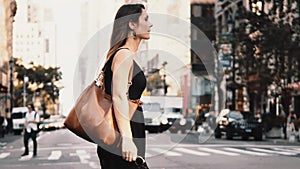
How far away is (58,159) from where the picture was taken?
20.0m

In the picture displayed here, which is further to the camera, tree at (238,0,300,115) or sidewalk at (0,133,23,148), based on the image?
sidewalk at (0,133,23,148)

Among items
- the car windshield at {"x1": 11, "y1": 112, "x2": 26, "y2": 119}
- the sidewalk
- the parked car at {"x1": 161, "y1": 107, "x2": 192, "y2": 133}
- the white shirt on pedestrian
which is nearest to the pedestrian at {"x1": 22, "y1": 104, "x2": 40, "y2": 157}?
the white shirt on pedestrian

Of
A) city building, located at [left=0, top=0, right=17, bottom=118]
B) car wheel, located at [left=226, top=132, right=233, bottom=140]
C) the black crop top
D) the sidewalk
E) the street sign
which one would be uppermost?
city building, located at [left=0, top=0, right=17, bottom=118]

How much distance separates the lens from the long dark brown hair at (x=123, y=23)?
17.5ft

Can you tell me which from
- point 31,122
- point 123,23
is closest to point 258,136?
point 31,122

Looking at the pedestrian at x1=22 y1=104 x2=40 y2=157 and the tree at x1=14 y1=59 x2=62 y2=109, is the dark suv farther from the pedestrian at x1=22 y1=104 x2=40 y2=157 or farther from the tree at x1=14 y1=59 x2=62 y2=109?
the tree at x1=14 y1=59 x2=62 y2=109

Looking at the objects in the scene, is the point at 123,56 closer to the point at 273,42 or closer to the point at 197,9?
the point at 273,42

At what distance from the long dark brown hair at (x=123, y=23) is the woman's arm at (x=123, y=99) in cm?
19

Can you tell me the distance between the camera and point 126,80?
5.10 metres

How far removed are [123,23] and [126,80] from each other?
1.63ft

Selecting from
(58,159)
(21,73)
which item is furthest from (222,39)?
(21,73)

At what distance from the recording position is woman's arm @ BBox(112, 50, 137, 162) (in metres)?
4.97

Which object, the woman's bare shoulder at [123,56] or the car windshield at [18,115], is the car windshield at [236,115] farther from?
the woman's bare shoulder at [123,56]

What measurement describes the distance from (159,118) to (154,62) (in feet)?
3.36
